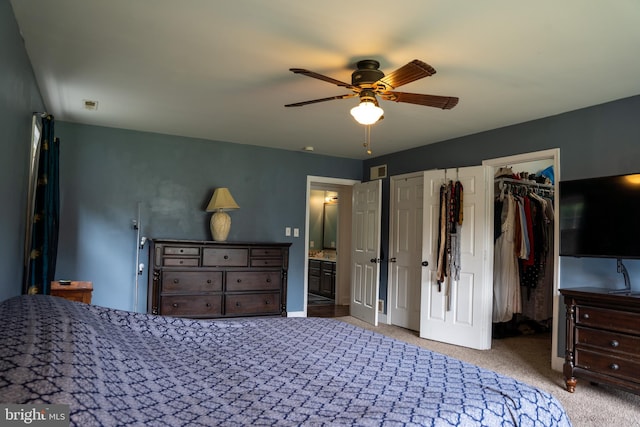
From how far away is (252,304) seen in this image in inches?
191

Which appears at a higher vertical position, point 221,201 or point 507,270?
point 221,201

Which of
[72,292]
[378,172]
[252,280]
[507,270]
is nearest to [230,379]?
[72,292]

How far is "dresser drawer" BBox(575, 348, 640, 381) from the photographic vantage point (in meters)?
2.84

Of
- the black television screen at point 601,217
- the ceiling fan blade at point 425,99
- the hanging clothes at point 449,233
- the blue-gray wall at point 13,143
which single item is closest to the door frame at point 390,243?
the hanging clothes at point 449,233

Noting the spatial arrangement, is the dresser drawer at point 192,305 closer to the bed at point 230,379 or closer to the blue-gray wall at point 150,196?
the blue-gray wall at point 150,196

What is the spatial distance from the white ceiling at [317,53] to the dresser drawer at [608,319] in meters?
1.69

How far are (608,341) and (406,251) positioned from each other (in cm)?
267

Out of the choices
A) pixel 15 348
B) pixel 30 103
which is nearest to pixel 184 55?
pixel 30 103

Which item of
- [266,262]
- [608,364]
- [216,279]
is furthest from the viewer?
[266,262]

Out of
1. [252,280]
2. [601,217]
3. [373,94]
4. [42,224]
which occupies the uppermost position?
[373,94]

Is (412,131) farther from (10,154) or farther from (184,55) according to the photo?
(10,154)

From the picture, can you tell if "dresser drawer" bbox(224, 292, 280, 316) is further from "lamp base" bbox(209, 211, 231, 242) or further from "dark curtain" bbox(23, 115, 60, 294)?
"dark curtain" bbox(23, 115, 60, 294)

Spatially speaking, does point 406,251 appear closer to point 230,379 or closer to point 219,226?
point 219,226

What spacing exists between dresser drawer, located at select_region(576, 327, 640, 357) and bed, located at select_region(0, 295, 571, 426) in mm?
1912
